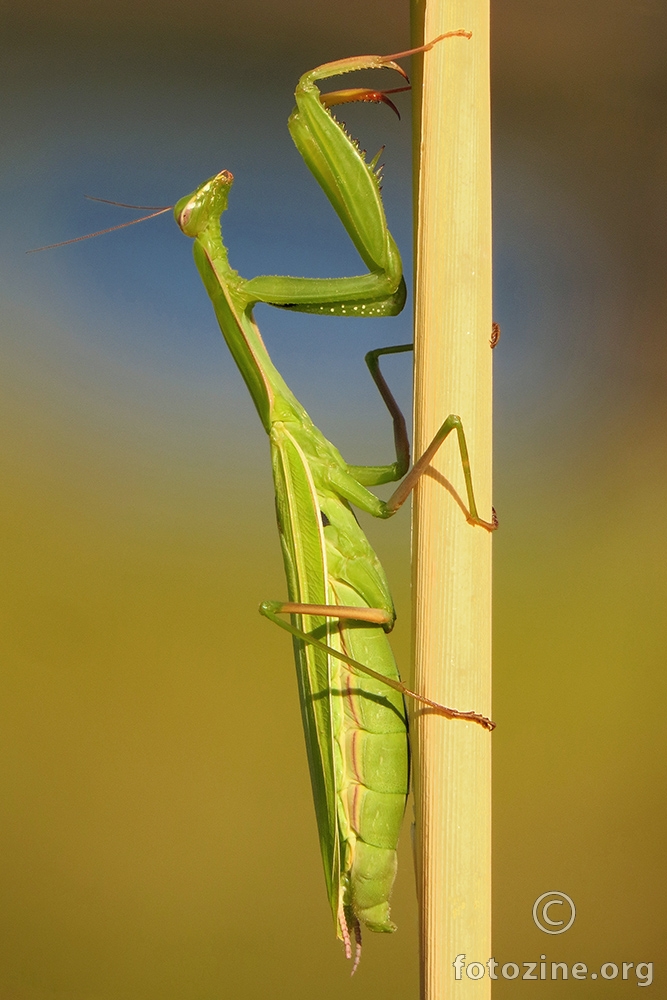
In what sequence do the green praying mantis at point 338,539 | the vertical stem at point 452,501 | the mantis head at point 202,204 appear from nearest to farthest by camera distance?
the vertical stem at point 452,501
the green praying mantis at point 338,539
the mantis head at point 202,204

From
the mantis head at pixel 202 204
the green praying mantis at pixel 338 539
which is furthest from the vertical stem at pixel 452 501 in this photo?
the mantis head at pixel 202 204

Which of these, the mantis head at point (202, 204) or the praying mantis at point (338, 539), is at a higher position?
the mantis head at point (202, 204)

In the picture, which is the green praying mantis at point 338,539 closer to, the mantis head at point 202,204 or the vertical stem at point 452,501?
the mantis head at point 202,204

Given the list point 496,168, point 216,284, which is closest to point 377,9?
point 496,168

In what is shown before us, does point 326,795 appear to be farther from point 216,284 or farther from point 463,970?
point 216,284

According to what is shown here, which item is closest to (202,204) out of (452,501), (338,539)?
(338,539)

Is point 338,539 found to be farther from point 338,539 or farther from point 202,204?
point 202,204

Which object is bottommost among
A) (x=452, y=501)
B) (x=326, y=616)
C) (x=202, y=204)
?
(x=326, y=616)
